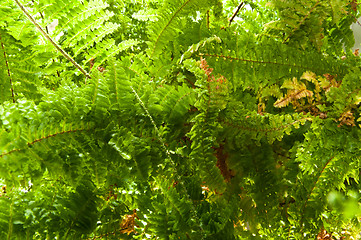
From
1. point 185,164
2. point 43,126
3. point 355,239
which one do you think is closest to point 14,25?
point 43,126

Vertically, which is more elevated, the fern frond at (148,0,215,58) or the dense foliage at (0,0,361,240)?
the fern frond at (148,0,215,58)

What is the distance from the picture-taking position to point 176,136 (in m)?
0.53

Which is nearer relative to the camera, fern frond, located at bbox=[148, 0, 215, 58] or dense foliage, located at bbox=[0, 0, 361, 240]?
dense foliage, located at bbox=[0, 0, 361, 240]

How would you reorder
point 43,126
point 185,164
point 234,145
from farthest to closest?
point 234,145, point 185,164, point 43,126

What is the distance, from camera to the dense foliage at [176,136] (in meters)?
0.43

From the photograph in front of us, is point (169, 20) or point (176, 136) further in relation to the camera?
point (169, 20)

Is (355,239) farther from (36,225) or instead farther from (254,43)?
(36,225)

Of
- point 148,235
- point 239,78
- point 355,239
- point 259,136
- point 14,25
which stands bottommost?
point 355,239

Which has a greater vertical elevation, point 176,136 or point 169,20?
point 169,20

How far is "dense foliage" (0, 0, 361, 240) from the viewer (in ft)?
1.40

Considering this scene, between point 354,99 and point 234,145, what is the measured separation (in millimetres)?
239

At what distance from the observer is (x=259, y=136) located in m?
0.55

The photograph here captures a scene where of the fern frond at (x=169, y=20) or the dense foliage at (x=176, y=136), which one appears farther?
the fern frond at (x=169, y=20)

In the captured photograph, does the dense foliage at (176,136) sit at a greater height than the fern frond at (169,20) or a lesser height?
lesser
